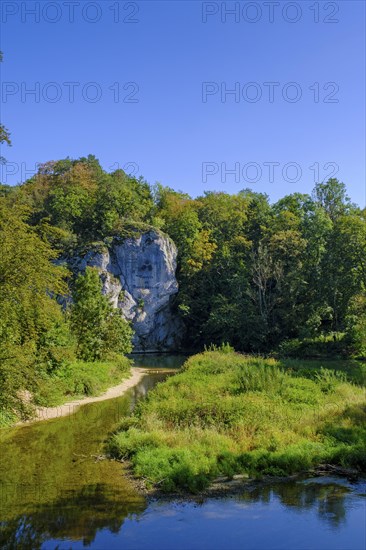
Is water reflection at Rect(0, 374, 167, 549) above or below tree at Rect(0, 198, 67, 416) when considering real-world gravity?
below

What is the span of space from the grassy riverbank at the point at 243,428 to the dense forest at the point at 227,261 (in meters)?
9.27

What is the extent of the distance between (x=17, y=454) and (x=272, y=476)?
913cm

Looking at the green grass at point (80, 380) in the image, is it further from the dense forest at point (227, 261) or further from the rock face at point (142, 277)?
the rock face at point (142, 277)

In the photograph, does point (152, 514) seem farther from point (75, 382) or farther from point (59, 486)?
point (75, 382)

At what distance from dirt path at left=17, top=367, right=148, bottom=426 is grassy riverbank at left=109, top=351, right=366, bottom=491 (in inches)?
186

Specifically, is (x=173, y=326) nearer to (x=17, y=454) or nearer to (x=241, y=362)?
(x=241, y=362)

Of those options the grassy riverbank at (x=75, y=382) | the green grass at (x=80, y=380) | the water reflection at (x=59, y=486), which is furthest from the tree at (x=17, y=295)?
the green grass at (x=80, y=380)

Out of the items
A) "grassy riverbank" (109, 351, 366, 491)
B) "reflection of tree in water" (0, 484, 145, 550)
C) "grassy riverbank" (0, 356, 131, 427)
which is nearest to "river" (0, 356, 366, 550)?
"reflection of tree in water" (0, 484, 145, 550)

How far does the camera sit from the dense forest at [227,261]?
132 ft

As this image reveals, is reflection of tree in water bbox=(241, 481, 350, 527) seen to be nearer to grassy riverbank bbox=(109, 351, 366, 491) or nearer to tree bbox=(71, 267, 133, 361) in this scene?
grassy riverbank bbox=(109, 351, 366, 491)

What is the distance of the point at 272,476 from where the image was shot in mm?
14375

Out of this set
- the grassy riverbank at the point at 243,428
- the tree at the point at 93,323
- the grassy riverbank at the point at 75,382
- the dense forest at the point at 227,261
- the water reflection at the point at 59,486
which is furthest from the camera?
the dense forest at the point at 227,261

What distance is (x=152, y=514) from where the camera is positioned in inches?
471

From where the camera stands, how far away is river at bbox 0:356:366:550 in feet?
34.1
